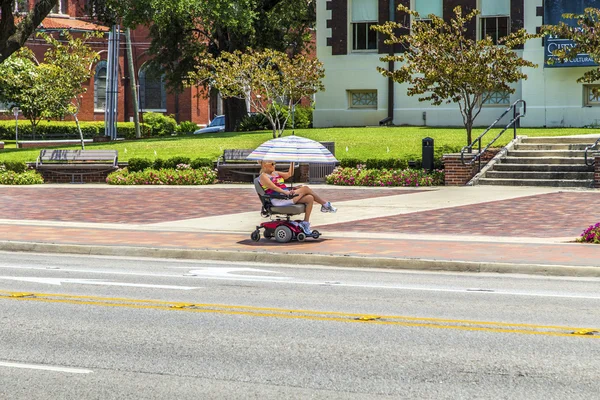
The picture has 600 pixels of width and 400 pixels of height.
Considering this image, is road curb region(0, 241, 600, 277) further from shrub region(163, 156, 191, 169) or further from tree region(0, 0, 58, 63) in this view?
tree region(0, 0, 58, 63)

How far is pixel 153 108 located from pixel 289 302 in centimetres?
6763

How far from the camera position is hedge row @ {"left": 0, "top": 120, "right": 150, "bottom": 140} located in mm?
65688

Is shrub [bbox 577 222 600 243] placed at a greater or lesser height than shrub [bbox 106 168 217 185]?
lesser

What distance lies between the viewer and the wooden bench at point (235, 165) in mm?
30406

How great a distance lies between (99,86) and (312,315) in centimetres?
6803

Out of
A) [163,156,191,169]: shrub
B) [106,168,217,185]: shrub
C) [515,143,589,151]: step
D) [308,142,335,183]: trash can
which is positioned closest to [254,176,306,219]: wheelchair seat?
[308,142,335,183]: trash can

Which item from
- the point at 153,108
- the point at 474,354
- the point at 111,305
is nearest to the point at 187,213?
the point at 111,305

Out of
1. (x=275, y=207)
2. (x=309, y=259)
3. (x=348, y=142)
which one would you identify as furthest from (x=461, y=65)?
(x=309, y=259)

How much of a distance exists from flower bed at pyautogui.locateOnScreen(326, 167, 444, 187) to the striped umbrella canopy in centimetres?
1134

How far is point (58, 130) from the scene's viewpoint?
6706 centimetres

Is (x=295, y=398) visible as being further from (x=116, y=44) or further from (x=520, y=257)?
Result: (x=116, y=44)

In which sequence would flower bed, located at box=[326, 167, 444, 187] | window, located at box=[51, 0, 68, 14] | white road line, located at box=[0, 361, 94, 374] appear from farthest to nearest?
window, located at box=[51, 0, 68, 14] → flower bed, located at box=[326, 167, 444, 187] → white road line, located at box=[0, 361, 94, 374]

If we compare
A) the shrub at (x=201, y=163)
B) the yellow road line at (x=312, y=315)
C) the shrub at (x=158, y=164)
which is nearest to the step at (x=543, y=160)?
the shrub at (x=201, y=163)

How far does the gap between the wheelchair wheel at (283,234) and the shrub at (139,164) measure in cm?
1646
